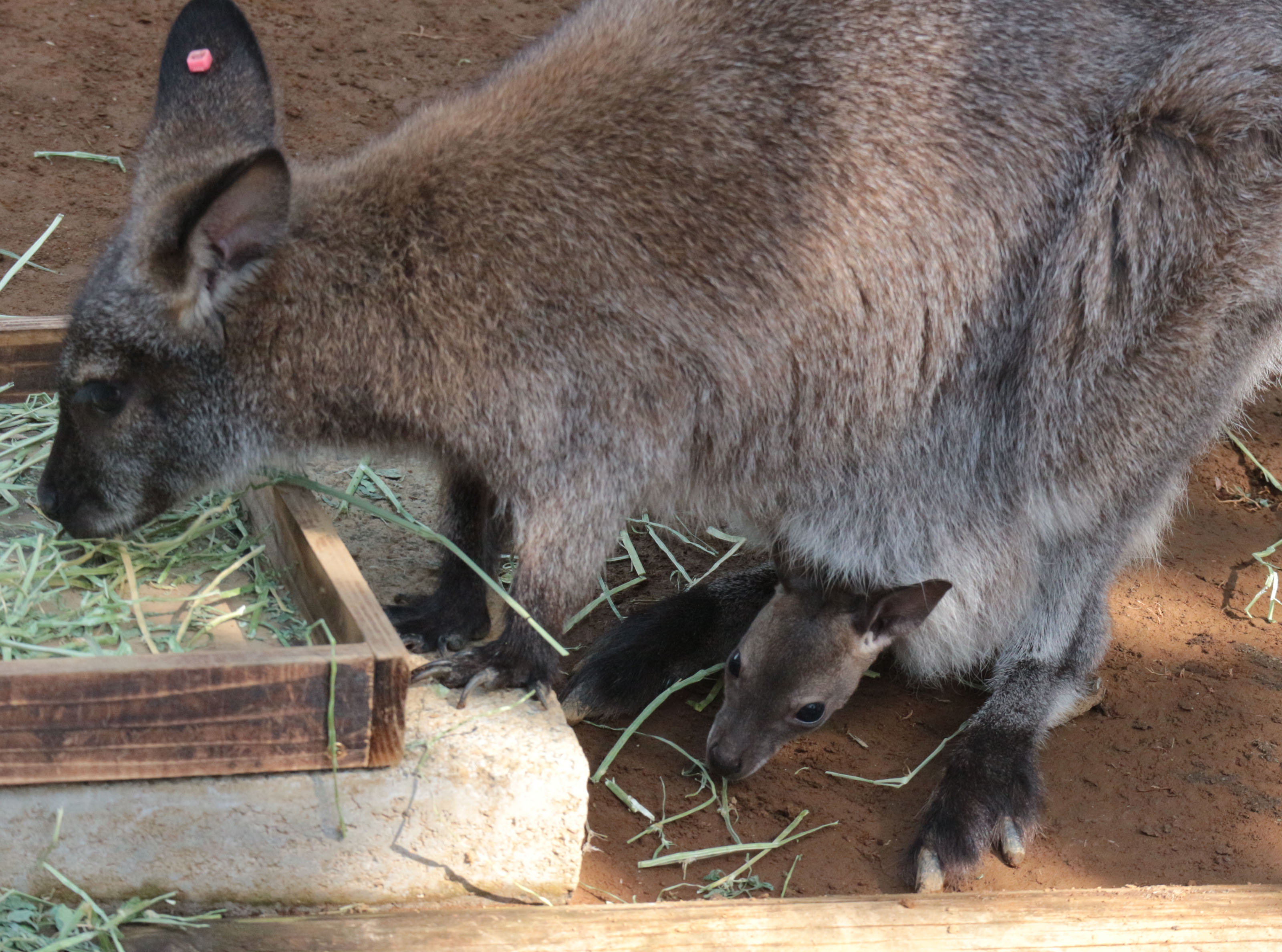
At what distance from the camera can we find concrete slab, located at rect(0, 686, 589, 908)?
2.31 meters

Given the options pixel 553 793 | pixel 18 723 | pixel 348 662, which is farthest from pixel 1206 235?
pixel 18 723

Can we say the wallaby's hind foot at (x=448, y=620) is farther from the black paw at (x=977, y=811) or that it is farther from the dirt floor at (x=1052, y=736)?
the black paw at (x=977, y=811)

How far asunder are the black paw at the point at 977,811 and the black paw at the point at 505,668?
89 cm

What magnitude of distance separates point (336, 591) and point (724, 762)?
3.21 ft

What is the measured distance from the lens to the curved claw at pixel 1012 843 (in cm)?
300

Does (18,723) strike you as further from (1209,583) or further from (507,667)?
(1209,583)

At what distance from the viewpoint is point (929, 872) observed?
9.48ft

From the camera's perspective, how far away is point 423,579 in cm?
348

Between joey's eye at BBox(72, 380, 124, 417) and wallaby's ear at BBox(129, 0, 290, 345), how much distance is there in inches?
8.8

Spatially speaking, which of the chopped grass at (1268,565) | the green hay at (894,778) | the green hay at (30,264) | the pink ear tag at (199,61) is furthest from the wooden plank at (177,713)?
the chopped grass at (1268,565)

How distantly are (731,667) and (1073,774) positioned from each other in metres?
0.87

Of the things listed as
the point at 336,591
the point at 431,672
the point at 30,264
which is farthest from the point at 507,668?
the point at 30,264

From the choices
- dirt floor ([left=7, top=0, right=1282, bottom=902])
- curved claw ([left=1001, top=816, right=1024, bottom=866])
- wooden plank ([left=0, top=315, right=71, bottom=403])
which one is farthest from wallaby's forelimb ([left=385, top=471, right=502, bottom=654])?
curved claw ([left=1001, top=816, right=1024, bottom=866])

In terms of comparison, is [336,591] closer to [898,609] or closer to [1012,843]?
[898,609]
